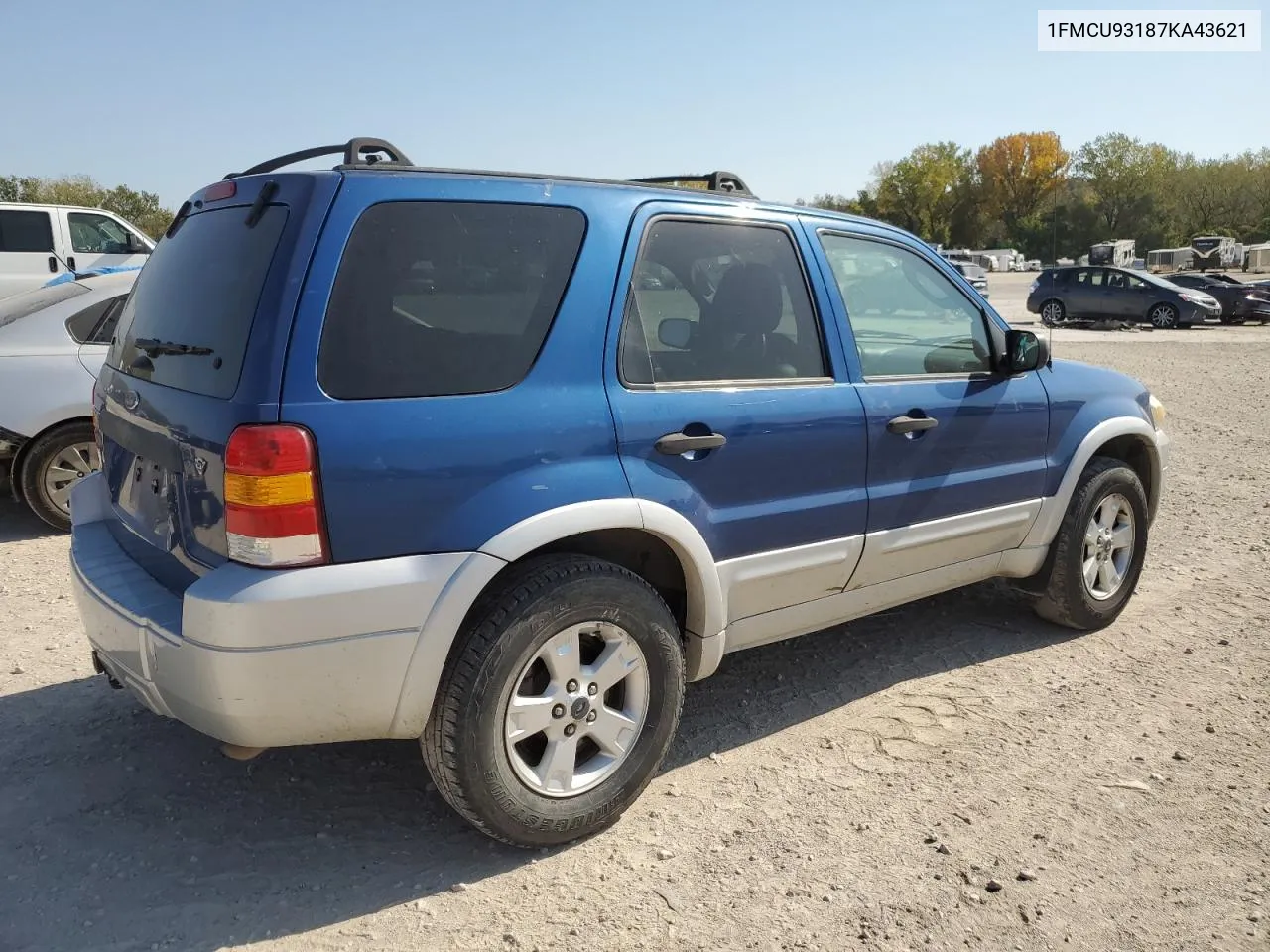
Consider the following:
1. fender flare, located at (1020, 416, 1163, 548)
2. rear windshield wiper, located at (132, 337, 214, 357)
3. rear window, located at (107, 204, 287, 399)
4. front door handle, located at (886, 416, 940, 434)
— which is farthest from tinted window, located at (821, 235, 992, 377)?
rear windshield wiper, located at (132, 337, 214, 357)

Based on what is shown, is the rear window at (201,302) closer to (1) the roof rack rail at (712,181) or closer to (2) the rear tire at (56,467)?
(1) the roof rack rail at (712,181)

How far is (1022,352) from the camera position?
13.5 feet

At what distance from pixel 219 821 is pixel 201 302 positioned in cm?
158

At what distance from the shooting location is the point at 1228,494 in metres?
7.43

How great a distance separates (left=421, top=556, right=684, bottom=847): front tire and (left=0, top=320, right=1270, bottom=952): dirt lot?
19 centimetres

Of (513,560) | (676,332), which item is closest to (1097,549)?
(676,332)

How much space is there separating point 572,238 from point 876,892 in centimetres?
205

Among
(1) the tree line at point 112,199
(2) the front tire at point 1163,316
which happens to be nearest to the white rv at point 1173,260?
(2) the front tire at point 1163,316

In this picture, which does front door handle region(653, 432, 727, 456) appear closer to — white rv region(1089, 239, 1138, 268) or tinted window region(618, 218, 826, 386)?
tinted window region(618, 218, 826, 386)

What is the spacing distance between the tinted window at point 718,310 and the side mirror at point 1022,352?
3.37 feet

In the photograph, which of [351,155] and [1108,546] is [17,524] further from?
[1108,546]

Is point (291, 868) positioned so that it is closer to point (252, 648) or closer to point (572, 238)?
point (252, 648)

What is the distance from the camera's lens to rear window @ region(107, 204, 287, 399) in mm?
2635

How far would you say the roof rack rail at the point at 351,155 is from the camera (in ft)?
9.50
